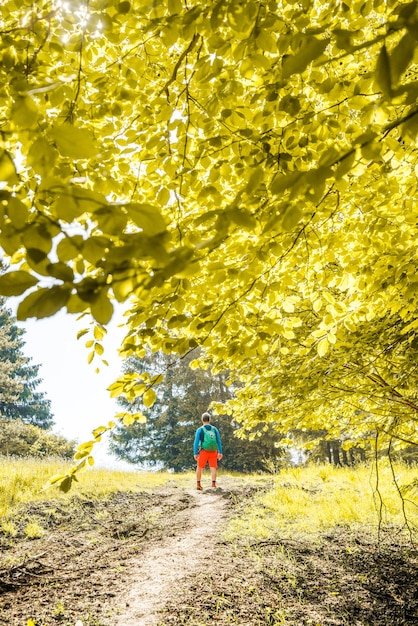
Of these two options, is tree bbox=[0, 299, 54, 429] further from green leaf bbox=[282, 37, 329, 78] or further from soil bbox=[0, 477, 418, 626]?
green leaf bbox=[282, 37, 329, 78]

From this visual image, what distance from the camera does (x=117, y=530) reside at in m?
6.45

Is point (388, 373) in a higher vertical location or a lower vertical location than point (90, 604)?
higher

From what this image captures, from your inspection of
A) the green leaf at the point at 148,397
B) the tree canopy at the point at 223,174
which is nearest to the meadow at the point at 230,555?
the green leaf at the point at 148,397

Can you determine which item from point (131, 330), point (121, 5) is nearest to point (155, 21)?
point (121, 5)

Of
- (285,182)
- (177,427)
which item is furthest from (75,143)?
(177,427)

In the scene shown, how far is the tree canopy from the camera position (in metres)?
0.80

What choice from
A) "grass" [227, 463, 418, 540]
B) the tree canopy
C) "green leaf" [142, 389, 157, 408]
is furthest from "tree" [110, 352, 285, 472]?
"green leaf" [142, 389, 157, 408]

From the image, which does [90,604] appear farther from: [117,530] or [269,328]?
[269,328]

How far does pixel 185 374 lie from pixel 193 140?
28.1 m

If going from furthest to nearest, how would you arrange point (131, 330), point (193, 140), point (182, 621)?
point (182, 621) < point (193, 140) < point (131, 330)

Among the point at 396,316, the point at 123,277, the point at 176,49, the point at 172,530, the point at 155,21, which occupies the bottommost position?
the point at 172,530

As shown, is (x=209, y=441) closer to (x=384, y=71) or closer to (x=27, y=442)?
(x=384, y=71)

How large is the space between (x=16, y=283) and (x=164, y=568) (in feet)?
16.8

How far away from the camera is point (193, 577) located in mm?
4480
